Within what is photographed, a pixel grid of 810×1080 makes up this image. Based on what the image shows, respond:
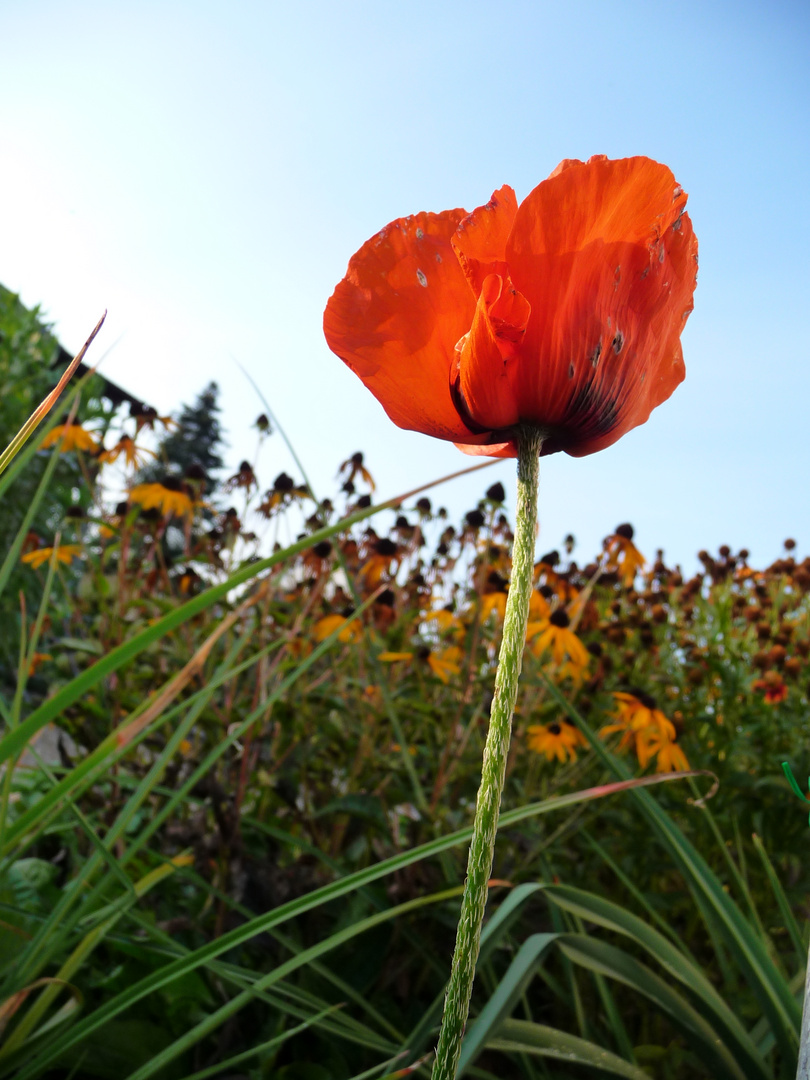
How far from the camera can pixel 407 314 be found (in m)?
0.33

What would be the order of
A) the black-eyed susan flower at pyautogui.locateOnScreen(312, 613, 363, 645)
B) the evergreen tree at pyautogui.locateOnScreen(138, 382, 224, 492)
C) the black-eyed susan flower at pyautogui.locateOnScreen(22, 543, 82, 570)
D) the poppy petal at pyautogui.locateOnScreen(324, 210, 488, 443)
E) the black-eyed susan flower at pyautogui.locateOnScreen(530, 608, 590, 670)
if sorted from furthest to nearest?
the evergreen tree at pyautogui.locateOnScreen(138, 382, 224, 492) < the black-eyed susan flower at pyautogui.locateOnScreen(22, 543, 82, 570) < the black-eyed susan flower at pyautogui.locateOnScreen(530, 608, 590, 670) < the black-eyed susan flower at pyautogui.locateOnScreen(312, 613, 363, 645) < the poppy petal at pyautogui.locateOnScreen(324, 210, 488, 443)

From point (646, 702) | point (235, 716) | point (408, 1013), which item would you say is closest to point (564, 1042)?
point (408, 1013)

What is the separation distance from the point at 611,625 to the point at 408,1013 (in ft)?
4.14

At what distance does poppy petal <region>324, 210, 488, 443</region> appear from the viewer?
32cm

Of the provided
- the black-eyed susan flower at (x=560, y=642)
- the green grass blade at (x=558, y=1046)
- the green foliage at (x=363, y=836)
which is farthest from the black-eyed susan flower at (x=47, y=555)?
the green grass blade at (x=558, y=1046)

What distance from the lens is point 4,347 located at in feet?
12.3

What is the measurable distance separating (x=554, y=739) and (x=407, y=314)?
1273mm

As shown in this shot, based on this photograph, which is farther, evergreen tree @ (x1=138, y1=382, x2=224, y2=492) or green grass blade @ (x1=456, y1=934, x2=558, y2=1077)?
evergreen tree @ (x1=138, y1=382, x2=224, y2=492)

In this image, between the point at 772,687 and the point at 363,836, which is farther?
the point at 772,687

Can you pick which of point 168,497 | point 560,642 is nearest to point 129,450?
point 168,497

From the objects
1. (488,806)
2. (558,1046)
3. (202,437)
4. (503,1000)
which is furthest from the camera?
(202,437)

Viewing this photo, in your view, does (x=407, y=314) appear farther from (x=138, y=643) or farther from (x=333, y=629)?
(x=333, y=629)

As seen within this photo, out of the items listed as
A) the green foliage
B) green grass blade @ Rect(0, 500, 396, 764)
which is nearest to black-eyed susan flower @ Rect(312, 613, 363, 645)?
the green foliage

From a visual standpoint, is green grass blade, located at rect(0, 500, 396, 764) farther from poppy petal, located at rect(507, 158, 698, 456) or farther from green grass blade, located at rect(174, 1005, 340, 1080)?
green grass blade, located at rect(174, 1005, 340, 1080)
